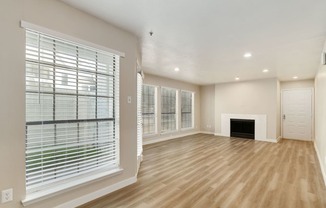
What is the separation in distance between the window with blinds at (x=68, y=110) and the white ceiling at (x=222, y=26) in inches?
26.0

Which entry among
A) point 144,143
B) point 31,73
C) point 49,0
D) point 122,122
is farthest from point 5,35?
point 144,143

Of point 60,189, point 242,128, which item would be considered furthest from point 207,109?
point 60,189

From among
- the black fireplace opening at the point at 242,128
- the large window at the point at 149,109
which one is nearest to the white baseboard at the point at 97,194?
the large window at the point at 149,109

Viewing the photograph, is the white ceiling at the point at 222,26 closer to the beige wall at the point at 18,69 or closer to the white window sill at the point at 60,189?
the beige wall at the point at 18,69

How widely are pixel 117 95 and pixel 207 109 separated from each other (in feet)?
22.1

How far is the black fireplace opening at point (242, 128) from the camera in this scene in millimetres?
7100

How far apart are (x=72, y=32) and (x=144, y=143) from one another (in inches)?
179

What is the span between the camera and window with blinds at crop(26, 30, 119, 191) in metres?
1.92

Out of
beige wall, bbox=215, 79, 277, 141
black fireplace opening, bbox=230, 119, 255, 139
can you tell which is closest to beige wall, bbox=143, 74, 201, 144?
beige wall, bbox=215, 79, 277, 141

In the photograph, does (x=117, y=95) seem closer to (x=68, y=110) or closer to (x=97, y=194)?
(x=68, y=110)

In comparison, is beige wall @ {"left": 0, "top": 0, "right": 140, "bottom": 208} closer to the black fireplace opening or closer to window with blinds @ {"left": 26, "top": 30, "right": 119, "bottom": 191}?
window with blinds @ {"left": 26, "top": 30, "right": 119, "bottom": 191}

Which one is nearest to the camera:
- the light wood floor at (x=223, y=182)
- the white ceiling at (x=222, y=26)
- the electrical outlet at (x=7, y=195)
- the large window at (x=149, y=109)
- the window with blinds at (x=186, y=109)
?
the electrical outlet at (x=7, y=195)

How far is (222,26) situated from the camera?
2.56 m

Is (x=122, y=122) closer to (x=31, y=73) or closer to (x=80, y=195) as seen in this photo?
(x=80, y=195)
